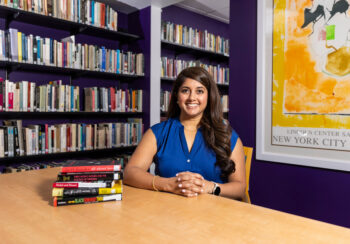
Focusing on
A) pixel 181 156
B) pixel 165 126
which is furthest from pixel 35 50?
pixel 181 156

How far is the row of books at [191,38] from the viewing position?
13.4 feet

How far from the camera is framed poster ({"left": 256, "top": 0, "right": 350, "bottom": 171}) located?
1800 millimetres

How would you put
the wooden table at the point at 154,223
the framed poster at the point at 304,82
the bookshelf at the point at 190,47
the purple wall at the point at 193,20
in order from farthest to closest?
1. the purple wall at the point at 193,20
2. the bookshelf at the point at 190,47
3. the framed poster at the point at 304,82
4. the wooden table at the point at 154,223

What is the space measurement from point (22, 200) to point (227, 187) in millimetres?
928

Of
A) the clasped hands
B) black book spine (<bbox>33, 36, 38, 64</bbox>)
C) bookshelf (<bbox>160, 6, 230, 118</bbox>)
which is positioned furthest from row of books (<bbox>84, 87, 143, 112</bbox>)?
the clasped hands

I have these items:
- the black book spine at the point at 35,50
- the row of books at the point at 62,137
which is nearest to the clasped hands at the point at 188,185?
the row of books at the point at 62,137

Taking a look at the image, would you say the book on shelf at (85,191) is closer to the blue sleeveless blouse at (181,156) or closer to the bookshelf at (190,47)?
the blue sleeveless blouse at (181,156)

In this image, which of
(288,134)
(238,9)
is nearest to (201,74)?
(288,134)

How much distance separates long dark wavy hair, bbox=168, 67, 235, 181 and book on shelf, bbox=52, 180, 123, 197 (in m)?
0.66

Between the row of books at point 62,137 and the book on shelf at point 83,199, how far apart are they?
1.98m

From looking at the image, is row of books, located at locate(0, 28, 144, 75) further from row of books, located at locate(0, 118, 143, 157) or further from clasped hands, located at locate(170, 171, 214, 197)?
clasped hands, located at locate(170, 171, 214, 197)

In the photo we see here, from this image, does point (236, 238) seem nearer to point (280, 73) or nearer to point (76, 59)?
point (280, 73)

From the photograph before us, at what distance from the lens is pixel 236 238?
2.62 feet

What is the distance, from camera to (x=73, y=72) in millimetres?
3412
